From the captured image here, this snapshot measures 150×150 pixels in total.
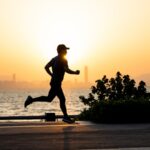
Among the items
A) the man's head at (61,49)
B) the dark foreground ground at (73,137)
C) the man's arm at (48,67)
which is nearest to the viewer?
the dark foreground ground at (73,137)

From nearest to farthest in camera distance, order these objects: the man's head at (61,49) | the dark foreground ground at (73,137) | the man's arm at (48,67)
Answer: the dark foreground ground at (73,137) → the man's head at (61,49) → the man's arm at (48,67)

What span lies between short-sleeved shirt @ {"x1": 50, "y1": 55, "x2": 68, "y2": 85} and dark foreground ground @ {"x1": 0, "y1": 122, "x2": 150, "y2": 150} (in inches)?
71.6

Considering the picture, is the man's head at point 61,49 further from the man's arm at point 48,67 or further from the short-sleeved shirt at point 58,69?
the man's arm at point 48,67

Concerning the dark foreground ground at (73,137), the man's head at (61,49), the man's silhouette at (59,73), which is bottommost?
the dark foreground ground at (73,137)

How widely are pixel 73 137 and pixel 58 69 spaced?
407cm

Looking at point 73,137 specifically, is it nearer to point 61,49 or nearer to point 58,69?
point 58,69

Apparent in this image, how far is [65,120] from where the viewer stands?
1416 cm

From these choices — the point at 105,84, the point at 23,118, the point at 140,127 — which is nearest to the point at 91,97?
the point at 105,84

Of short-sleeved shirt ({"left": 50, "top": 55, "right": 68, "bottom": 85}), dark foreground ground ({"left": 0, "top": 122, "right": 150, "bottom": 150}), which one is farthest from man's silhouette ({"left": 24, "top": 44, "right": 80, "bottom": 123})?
dark foreground ground ({"left": 0, "top": 122, "right": 150, "bottom": 150})

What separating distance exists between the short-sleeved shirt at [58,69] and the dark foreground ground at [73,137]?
1.82 metres

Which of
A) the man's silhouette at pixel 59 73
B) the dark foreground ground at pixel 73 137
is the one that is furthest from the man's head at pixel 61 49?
the dark foreground ground at pixel 73 137

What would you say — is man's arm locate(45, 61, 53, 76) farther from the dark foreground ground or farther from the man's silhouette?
the dark foreground ground

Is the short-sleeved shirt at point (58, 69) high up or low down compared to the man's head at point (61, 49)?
down

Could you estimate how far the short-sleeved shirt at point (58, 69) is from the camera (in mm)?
14414
